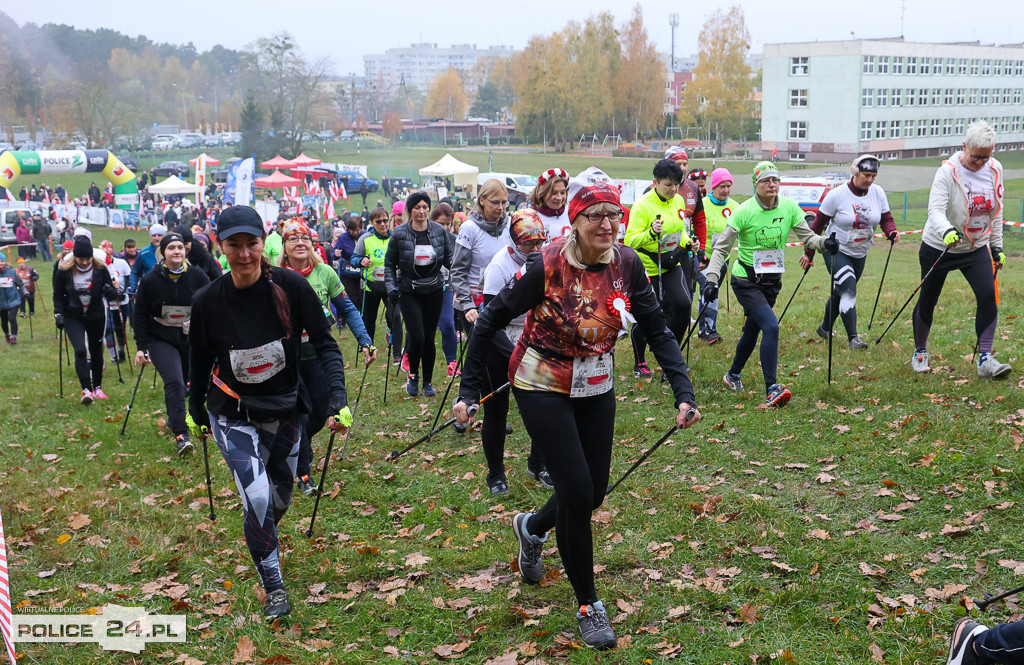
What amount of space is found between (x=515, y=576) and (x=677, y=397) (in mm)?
1664

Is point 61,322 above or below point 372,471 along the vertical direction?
above

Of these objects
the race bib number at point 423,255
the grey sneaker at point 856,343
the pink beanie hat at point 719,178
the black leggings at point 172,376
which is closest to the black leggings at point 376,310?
the race bib number at point 423,255

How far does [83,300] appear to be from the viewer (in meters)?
10.9

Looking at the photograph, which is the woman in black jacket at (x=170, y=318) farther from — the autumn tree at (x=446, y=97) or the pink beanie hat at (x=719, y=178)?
the autumn tree at (x=446, y=97)

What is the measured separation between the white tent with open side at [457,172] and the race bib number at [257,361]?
146ft

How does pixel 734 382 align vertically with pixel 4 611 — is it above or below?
above

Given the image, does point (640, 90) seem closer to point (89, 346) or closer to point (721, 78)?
point (721, 78)

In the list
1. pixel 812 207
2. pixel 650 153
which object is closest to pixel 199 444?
pixel 812 207

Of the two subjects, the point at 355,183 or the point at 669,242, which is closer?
the point at 669,242

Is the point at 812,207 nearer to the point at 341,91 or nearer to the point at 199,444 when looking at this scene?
the point at 199,444

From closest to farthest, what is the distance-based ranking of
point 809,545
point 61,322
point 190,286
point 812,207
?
1. point 809,545
2. point 190,286
3. point 61,322
4. point 812,207

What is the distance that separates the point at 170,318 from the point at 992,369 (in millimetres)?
7491

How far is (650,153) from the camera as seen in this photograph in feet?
280

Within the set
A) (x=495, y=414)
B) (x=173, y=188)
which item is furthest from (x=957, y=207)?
(x=173, y=188)
